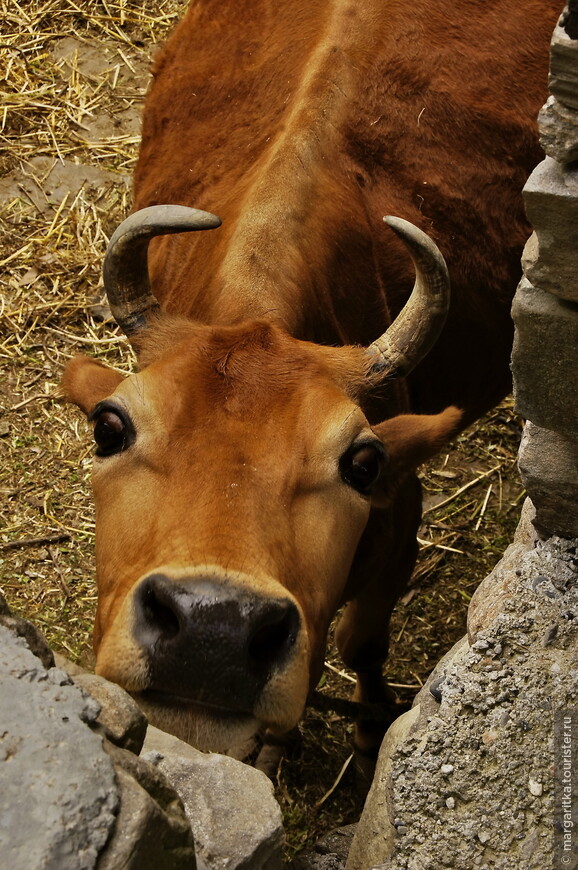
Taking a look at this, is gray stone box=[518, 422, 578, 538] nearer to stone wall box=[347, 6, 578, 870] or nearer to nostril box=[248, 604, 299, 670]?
stone wall box=[347, 6, 578, 870]

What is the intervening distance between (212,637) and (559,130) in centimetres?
164

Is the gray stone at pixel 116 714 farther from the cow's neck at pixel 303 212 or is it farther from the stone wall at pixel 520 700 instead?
the cow's neck at pixel 303 212

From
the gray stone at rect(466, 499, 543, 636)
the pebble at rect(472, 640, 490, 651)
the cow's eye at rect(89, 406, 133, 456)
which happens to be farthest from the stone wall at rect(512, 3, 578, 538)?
the cow's eye at rect(89, 406, 133, 456)

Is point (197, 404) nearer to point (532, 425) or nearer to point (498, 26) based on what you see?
point (532, 425)

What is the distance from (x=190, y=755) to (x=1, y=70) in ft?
21.5

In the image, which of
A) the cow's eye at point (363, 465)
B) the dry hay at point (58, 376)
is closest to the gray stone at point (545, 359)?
the cow's eye at point (363, 465)

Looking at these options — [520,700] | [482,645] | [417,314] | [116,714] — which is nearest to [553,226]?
[417,314]

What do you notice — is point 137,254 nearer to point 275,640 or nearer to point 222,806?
point 275,640

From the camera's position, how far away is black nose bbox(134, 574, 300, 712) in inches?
115

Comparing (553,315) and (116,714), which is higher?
(553,315)

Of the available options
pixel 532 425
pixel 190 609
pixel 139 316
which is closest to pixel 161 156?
pixel 139 316

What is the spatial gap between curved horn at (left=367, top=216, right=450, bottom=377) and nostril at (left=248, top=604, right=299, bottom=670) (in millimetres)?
1254

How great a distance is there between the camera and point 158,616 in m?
3.08

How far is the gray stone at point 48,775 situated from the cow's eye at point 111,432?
138 centimetres
